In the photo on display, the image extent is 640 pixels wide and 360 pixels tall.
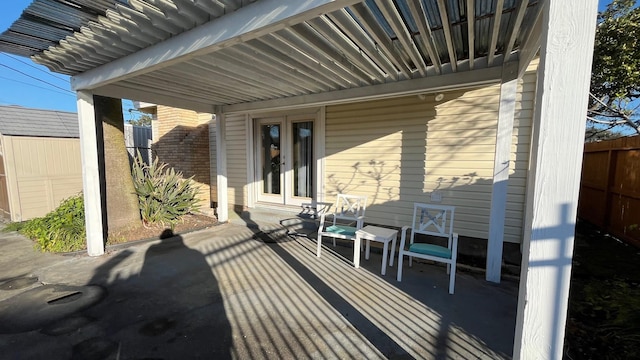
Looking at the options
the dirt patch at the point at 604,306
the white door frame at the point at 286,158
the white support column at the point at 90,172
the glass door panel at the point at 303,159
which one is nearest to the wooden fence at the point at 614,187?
the dirt patch at the point at 604,306

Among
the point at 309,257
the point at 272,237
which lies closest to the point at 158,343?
the point at 309,257

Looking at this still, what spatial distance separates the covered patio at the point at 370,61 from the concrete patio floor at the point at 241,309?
38 centimetres

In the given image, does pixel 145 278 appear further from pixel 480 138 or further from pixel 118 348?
pixel 480 138

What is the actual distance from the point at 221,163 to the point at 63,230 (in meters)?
2.63

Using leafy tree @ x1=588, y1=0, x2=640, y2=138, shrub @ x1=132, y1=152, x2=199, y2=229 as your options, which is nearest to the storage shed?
shrub @ x1=132, y1=152, x2=199, y2=229

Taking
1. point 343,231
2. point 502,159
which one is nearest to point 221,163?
point 343,231

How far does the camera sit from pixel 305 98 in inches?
170

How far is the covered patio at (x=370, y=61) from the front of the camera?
1.13 m

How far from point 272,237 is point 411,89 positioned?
126 inches

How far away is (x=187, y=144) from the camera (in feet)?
22.5

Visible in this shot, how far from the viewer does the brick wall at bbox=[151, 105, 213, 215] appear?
6.86 m

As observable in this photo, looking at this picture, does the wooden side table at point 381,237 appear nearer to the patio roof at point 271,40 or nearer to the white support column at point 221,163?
the patio roof at point 271,40

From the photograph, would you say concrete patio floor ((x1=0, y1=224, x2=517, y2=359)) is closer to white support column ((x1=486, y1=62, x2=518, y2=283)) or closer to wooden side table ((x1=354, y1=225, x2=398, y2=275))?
wooden side table ((x1=354, y1=225, x2=398, y2=275))

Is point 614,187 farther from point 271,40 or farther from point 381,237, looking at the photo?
point 271,40
